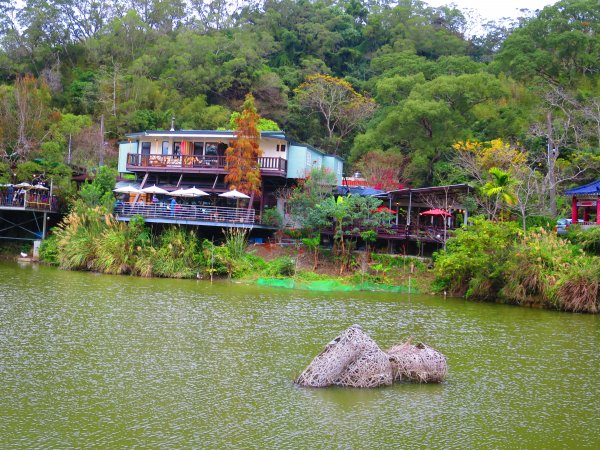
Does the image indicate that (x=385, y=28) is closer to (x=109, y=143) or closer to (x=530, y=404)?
(x=109, y=143)

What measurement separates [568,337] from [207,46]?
54.9 meters

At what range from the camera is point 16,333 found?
1864 cm

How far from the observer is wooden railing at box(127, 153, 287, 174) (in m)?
41.3

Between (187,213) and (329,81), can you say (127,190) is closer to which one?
(187,213)

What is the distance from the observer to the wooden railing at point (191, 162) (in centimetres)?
4131

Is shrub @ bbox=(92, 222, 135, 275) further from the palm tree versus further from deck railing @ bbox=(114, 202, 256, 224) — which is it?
the palm tree

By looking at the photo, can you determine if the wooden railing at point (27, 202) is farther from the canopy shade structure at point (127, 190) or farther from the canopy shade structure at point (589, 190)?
the canopy shade structure at point (589, 190)

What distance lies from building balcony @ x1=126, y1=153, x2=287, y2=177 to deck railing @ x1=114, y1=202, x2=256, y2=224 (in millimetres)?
3371

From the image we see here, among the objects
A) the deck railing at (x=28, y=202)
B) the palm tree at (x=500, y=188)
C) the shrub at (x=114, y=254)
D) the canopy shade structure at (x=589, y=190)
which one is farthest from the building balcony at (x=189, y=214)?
the canopy shade structure at (x=589, y=190)

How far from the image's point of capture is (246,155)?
→ 39.7 meters

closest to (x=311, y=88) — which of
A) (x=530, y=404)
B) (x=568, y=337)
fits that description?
(x=568, y=337)

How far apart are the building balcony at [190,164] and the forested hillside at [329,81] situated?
5326 millimetres

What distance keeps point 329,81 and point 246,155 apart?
25.2 m

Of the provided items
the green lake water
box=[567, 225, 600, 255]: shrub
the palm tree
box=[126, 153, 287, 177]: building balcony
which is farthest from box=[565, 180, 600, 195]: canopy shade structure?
box=[126, 153, 287, 177]: building balcony
